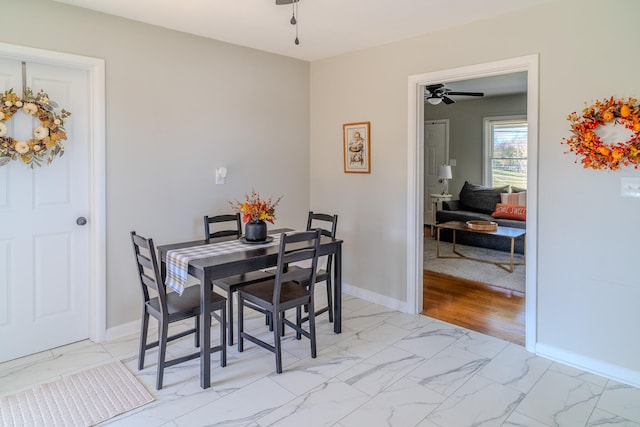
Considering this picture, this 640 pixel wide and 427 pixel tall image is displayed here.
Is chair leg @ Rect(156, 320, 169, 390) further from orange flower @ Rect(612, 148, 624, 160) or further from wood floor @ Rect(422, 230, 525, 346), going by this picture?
orange flower @ Rect(612, 148, 624, 160)

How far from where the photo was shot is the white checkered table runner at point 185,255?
2.69 m

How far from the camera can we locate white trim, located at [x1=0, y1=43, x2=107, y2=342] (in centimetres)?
305

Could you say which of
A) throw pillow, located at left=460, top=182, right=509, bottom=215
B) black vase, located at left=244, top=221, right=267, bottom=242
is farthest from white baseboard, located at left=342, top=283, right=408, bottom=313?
throw pillow, located at left=460, top=182, right=509, bottom=215

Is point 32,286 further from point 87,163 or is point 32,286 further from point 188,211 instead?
point 188,211

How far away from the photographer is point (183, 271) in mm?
2676

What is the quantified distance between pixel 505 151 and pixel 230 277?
608 centimetres

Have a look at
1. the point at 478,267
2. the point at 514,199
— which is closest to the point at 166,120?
the point at 478,267

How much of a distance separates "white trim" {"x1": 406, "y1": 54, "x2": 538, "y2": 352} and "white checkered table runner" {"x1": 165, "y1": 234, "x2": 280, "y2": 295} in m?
1.41

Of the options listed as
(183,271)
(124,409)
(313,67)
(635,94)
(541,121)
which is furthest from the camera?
(313,67)

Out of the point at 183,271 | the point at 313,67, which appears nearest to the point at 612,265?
the point at 183,271

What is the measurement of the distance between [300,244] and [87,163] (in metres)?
1.78

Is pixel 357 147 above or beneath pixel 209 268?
above

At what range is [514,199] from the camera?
677cm

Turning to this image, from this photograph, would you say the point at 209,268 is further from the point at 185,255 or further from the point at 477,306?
the point at 477,306
